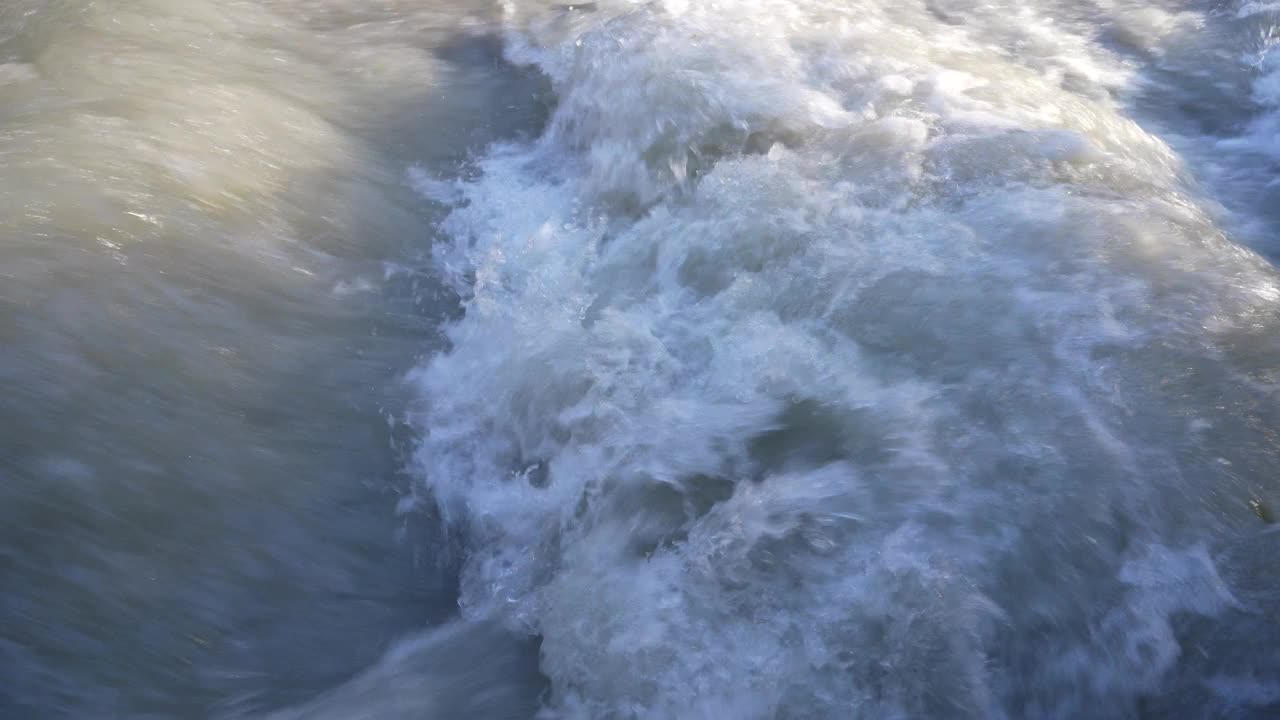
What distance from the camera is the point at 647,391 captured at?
3.06 meters

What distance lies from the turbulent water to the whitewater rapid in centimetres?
1

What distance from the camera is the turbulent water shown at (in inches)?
94.0

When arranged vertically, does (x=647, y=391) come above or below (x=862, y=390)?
below

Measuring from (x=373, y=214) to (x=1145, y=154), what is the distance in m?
2.96

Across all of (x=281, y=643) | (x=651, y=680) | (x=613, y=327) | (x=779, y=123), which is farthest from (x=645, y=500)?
(x=779, y=123)

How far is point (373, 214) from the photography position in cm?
396

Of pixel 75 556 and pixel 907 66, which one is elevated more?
pixel 907 66

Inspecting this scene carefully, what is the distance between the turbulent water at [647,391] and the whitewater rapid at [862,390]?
0.01m

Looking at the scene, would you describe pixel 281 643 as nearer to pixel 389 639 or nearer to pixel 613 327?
pixel 389 639

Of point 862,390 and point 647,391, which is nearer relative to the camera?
point 862,390

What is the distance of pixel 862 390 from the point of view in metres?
2.89

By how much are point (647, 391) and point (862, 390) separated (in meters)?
0.63

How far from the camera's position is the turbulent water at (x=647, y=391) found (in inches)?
94.0

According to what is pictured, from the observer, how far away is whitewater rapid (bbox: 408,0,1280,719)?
91.6 inches
